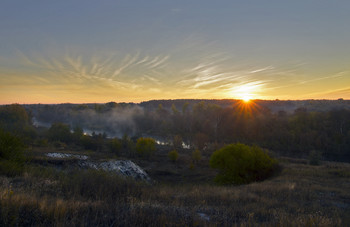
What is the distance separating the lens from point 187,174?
109ft

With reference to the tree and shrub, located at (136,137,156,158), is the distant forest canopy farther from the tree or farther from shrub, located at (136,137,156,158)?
the tree

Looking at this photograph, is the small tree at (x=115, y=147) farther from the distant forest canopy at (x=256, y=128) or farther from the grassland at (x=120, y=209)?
the grassland at (x=120, y=209)

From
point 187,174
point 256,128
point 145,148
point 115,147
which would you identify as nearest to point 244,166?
point 187,174

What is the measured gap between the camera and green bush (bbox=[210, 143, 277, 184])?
21.5m

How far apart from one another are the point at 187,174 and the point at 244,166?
13.2 meters

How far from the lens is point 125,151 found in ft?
152

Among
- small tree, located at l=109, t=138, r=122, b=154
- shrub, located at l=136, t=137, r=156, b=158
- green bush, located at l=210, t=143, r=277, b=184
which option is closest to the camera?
green bush, located at l=210, t=143, r=277, b=184

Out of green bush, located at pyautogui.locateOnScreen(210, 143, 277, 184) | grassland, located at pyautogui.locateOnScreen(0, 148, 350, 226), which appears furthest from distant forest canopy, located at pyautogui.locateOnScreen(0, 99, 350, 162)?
grassland, located at pyautogui.locateOnScreen(0, 148, 350, 226)

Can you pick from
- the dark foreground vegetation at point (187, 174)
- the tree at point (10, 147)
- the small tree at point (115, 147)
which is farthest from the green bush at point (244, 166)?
the small tree at point (115, 147)

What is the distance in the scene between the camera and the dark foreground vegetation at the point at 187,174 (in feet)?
13.9

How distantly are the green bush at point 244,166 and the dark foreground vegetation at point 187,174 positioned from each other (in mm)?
103

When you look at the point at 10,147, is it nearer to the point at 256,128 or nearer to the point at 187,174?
the point at 187,174

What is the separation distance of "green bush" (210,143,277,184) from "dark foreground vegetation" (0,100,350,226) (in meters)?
0.10

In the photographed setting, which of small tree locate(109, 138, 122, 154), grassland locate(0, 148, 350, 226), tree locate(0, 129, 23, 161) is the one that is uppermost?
tree locate(0, 129, 23, 161)
